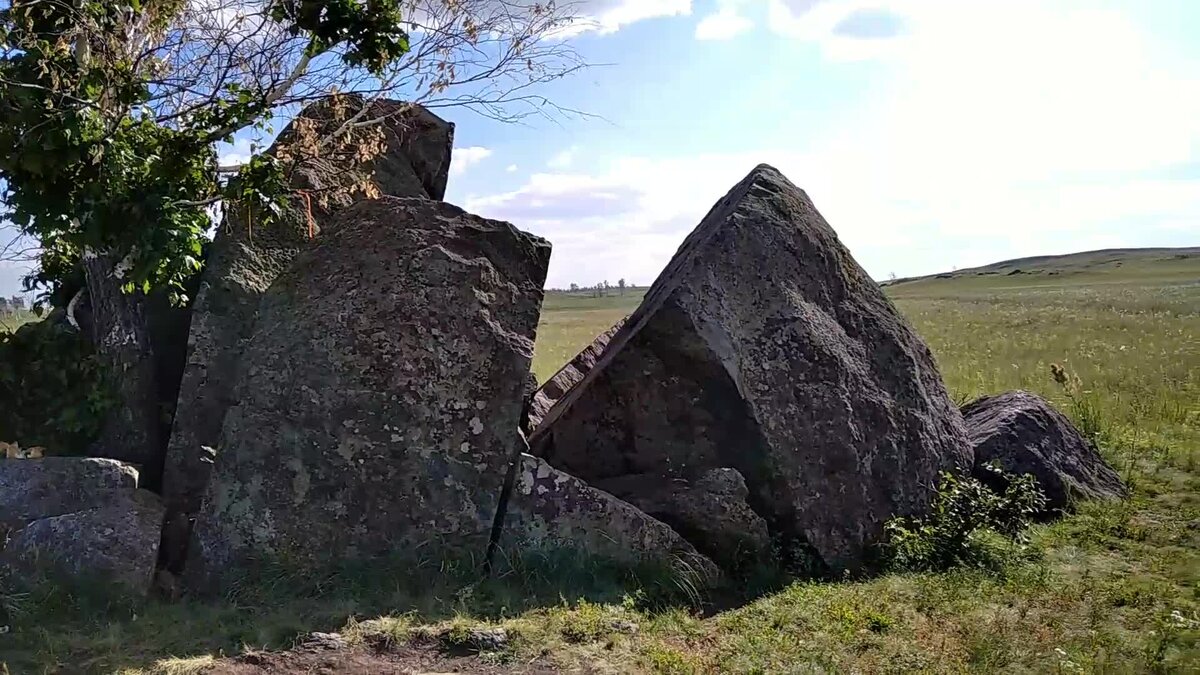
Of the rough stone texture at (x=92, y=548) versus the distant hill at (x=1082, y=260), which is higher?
the distant hill at (x=1082, y=260)

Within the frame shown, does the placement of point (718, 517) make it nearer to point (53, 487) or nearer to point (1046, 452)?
point (1046, 452)

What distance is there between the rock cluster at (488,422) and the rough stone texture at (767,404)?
2 cm

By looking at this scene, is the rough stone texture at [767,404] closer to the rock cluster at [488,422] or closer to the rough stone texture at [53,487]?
the rock cluster at [488,422]

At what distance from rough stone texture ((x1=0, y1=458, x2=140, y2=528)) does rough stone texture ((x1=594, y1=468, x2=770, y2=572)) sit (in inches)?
187

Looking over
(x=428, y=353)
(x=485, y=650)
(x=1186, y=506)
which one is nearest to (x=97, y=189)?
(x=428, y=353)

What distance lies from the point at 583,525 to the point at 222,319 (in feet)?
13.7

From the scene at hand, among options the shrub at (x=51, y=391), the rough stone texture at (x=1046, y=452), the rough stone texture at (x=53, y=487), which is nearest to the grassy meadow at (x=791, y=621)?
the rough stone texture at (x=1046, y=452)

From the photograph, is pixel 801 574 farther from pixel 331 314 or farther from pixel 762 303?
pixel 331 314

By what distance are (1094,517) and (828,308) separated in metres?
3.67

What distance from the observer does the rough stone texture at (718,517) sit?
28.0ft

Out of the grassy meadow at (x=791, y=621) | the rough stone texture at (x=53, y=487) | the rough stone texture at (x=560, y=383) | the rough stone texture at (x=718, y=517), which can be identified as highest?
the rough stone texture at (x=560, y=383)

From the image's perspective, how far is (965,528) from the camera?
A: 9.04 m

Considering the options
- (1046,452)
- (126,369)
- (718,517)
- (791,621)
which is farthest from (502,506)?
(1046,452)

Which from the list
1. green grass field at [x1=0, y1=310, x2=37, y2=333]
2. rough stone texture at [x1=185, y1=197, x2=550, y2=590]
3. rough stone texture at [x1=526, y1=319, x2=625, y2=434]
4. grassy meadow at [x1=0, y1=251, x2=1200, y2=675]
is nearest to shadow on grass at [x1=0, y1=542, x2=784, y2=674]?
grassy meadow at [x1=0, y1=251, x2=1200, y2=675]
